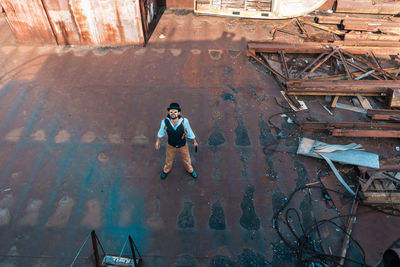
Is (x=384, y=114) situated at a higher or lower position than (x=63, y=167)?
higher

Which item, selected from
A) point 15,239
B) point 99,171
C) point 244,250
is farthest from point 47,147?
point 244,250

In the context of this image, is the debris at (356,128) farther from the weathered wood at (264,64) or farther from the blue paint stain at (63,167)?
the blue paint stain at (63,167)

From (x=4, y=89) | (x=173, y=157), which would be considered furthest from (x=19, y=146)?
(x=173, y=157)

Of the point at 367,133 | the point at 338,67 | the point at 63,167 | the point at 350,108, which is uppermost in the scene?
the point at 338,67

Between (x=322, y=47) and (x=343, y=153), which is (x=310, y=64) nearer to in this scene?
(x=322, y=47)

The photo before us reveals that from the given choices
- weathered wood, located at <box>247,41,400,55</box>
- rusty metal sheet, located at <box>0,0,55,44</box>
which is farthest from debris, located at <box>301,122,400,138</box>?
rusty metal sheet, located at <box>0,0,55,44</box>

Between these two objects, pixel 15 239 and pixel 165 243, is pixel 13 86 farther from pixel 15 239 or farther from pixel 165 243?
pixel 165 243

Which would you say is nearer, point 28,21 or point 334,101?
point 334,101
